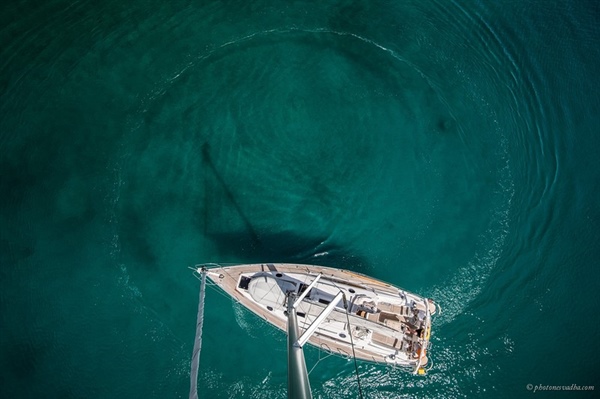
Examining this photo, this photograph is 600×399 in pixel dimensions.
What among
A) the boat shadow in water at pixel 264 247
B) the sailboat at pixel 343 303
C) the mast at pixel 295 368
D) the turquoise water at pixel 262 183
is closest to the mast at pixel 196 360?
the sailboat at pixel 343 303

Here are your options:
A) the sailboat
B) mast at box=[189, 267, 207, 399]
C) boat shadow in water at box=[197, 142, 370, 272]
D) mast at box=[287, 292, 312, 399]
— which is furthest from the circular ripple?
mast at box=[287, 292, 312, 399]

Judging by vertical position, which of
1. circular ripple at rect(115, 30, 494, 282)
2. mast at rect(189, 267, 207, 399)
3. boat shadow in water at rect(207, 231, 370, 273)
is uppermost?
circular ripple at rect(115, 30, 494, 282)

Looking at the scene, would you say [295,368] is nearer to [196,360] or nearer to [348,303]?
[196,360]

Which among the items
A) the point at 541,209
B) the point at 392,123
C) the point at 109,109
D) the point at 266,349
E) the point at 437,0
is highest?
the point at 437,0

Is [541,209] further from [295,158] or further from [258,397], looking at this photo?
[258,397]

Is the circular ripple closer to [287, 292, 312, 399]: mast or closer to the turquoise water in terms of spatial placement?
the turquoise water

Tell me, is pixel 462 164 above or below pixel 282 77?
below

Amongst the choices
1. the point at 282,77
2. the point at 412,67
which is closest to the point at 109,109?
the point at 282,77
